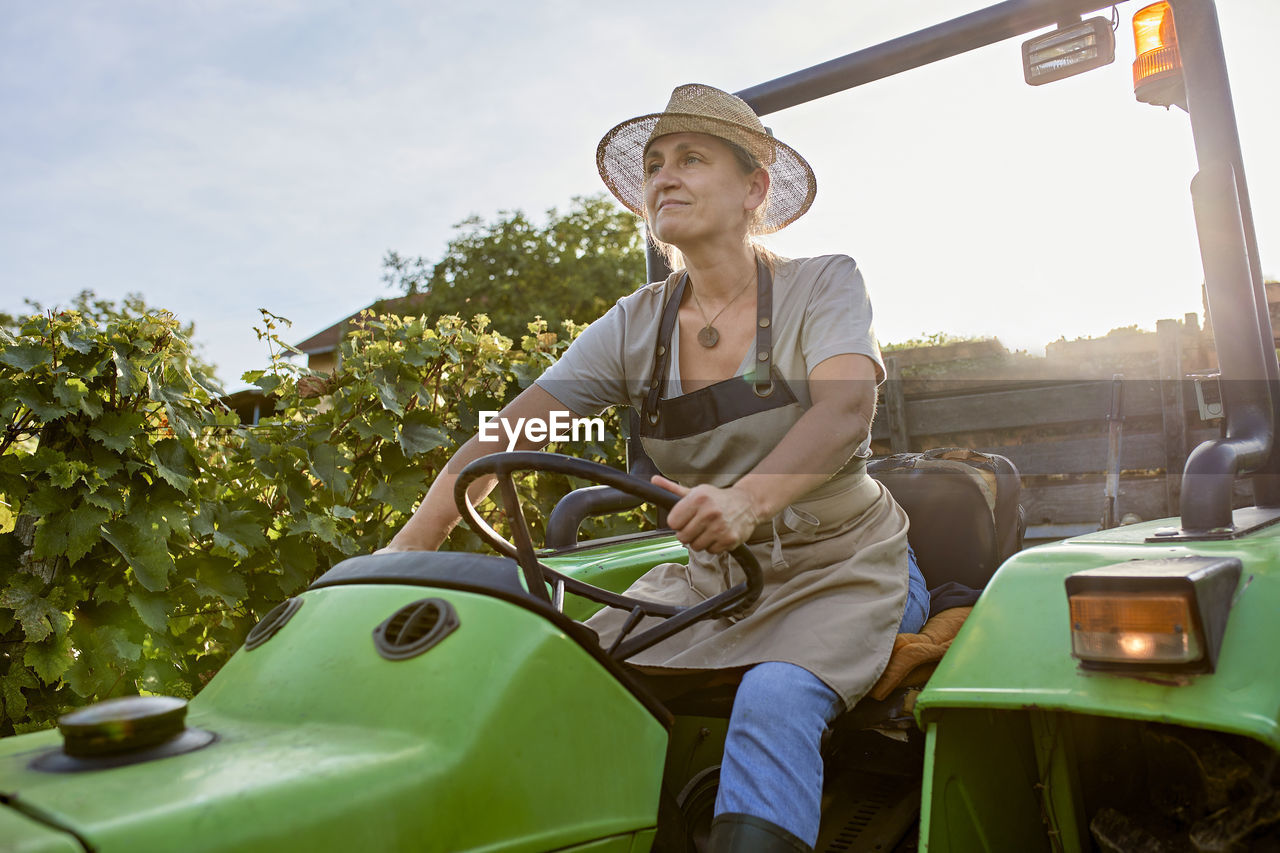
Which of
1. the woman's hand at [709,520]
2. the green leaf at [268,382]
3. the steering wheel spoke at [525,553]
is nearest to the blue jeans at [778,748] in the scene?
the woman's hand at [709,520]

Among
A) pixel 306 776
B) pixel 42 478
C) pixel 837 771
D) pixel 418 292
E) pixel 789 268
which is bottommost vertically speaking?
pixel 837 771

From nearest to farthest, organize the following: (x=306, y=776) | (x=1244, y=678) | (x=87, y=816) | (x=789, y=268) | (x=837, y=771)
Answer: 1. (x=87, y=816)
2. (x=306, y=776)
3. (x=1244, y=678)
4. (x=837, y=771)
5. (x=789, y=268)

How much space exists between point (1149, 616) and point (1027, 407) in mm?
2824

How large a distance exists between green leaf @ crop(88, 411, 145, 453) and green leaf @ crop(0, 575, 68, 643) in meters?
0.38

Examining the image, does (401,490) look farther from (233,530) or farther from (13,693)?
(13,693)

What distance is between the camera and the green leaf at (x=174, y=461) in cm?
252

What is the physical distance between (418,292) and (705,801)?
61.2 ft

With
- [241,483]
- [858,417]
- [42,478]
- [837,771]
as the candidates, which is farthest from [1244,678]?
[241,483]

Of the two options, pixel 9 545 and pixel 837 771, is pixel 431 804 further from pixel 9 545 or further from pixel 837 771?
pixel 9 545

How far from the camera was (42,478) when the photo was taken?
7.94 ft

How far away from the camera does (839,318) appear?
68.7 inches

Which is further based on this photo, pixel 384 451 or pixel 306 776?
pixel 384 451

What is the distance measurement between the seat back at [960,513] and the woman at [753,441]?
19cm

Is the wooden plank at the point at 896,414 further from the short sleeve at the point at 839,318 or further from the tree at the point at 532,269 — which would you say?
the tree at the point at 532,269
